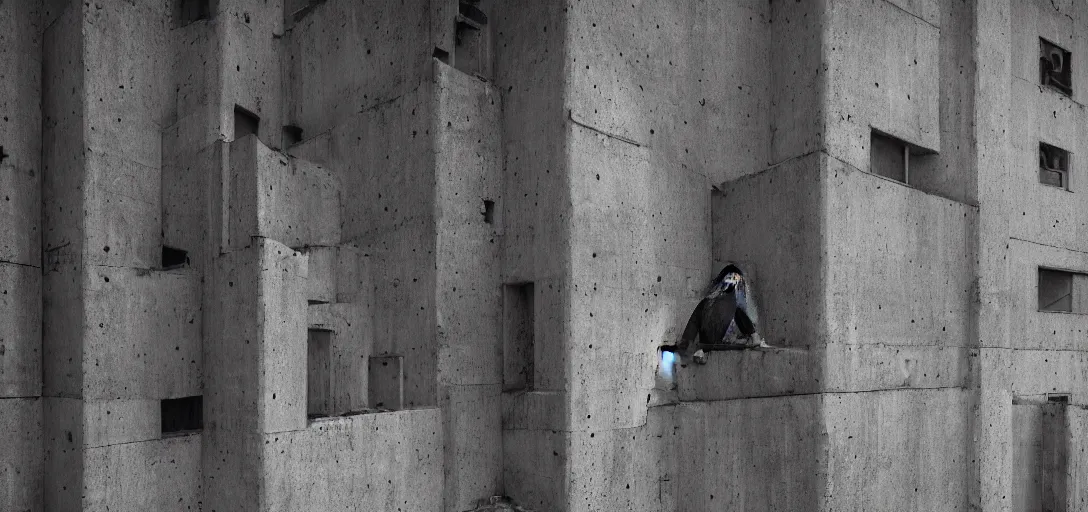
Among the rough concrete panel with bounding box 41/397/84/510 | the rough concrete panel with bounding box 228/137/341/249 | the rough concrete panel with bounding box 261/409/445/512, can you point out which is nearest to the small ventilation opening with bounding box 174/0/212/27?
the rough concrete panel with bounding box 228/137/341/249

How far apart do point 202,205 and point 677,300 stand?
4366 mm

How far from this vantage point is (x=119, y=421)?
20.3ft

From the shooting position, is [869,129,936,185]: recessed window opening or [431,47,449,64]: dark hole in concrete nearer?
[431,47,449,64]: dark hole in concrete

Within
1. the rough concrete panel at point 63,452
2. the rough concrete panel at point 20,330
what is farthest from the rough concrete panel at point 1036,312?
the rough concrete panel at point 20,330

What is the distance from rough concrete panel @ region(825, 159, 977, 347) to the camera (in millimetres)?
7184

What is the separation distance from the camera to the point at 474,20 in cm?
769

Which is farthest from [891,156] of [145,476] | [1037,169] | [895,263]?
[145,476]

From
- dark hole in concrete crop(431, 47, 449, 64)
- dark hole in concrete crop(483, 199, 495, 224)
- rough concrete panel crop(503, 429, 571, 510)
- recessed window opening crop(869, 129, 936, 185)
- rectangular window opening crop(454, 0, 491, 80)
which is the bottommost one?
rough concrete panel crop(503, 429, 571, 510)

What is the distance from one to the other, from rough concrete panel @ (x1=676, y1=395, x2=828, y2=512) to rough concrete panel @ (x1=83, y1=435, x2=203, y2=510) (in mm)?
4280

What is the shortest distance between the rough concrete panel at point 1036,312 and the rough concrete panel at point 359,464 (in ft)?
21.2

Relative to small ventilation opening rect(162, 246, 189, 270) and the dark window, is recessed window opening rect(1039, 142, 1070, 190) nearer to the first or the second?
the dark window

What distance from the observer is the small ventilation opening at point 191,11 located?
7312mm

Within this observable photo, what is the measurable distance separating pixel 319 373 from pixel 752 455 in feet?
12.8

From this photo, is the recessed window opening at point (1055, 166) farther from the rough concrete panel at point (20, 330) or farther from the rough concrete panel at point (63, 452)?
the rough concrete panel at point (20, 330)
